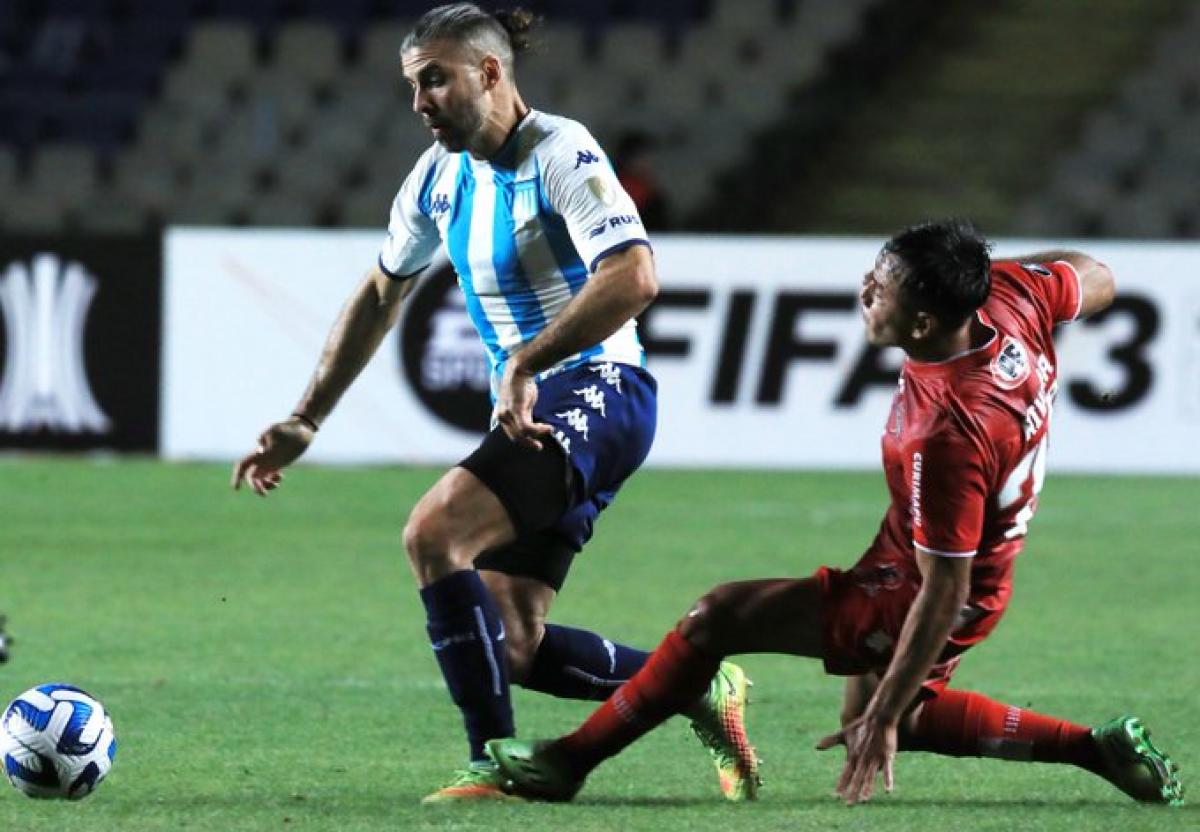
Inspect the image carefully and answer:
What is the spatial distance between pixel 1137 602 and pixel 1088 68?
10.7 m

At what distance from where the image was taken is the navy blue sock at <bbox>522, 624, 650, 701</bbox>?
5.59m

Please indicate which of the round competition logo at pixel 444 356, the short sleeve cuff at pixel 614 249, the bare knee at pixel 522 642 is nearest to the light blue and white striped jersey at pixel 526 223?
the short sleeve cuff at pixel 614 249

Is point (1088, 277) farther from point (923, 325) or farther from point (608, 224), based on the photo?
point (608, 224)

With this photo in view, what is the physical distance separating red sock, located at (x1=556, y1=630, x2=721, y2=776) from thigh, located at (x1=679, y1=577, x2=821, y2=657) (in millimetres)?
57

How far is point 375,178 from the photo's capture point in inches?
689

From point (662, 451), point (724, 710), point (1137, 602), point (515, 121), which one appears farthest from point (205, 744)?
point (662, 451)

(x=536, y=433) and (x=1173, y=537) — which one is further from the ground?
(x=536, y=433)

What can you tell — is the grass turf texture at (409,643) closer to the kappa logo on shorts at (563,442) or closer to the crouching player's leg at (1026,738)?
the crouching player's leg at (1026,738)

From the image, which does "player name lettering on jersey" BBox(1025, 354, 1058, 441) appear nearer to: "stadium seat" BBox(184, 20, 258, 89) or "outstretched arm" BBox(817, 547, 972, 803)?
"outstretched arm" BBox(817, 547, 972, 803)

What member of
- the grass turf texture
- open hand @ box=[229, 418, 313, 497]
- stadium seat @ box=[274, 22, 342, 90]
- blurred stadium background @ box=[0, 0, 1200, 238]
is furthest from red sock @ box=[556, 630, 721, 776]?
stadium seat @ box=[274, 22, 342, 90]

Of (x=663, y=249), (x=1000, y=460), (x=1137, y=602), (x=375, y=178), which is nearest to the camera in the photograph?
(x=1000, y=460)

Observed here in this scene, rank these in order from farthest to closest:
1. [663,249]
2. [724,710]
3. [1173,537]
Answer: [663,249] → [1173,537] → [724,710]

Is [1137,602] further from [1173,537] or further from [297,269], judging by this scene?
[297,269]

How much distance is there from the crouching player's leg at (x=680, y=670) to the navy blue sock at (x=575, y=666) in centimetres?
57
